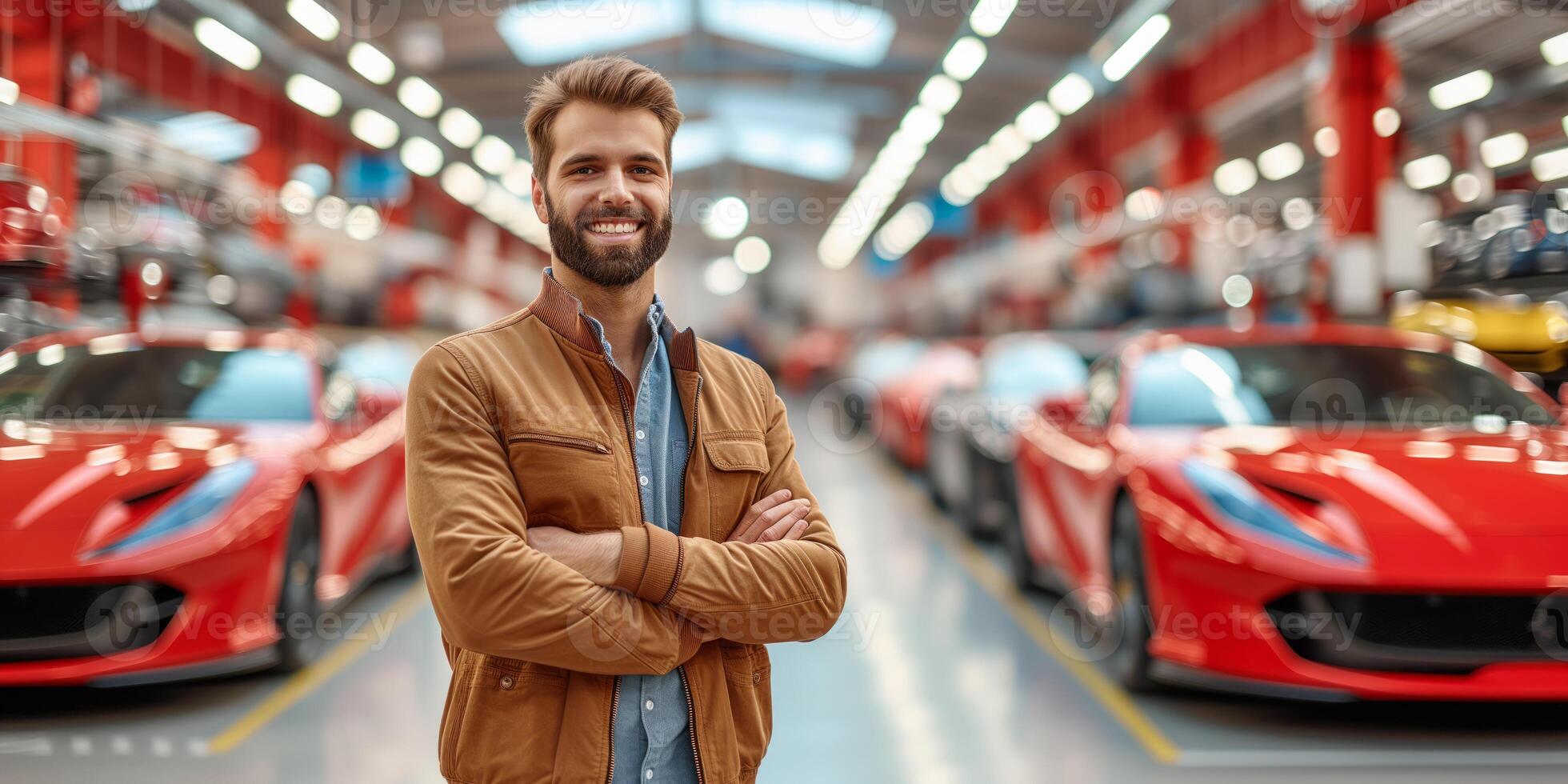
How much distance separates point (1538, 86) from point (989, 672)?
19.1 feet

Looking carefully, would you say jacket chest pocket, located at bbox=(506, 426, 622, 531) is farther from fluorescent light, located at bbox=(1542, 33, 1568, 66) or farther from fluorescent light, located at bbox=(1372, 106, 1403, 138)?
fluorescent light, located at bbox=(1372, 106, 1403, 138)

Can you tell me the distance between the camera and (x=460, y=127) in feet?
47.9

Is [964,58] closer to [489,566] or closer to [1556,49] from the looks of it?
[1556,49]

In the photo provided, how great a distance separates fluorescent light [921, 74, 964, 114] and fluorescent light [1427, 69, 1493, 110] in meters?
4.92

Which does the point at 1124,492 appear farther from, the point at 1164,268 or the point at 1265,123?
the point at 1265,123

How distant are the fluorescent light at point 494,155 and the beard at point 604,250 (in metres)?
14.7

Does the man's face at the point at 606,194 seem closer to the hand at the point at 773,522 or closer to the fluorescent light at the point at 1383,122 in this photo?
the hand at the point at 773,522

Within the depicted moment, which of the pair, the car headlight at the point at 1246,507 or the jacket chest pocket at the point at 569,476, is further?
the car headlight at the point at 1246,507

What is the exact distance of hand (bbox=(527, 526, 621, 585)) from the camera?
62.3 inches

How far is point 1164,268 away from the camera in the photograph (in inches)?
529

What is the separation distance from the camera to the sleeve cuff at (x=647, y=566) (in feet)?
5.19

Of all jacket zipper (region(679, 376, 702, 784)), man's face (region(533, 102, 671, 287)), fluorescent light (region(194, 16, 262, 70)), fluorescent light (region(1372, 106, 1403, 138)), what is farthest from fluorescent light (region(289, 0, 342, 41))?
fluorescent light (region(1372, 106, 1403, 138))

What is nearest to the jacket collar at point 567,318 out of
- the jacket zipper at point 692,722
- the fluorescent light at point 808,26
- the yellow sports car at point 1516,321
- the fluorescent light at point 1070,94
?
the jacket zipper at point 692,722

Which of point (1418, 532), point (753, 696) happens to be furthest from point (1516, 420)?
point (753, 696)
